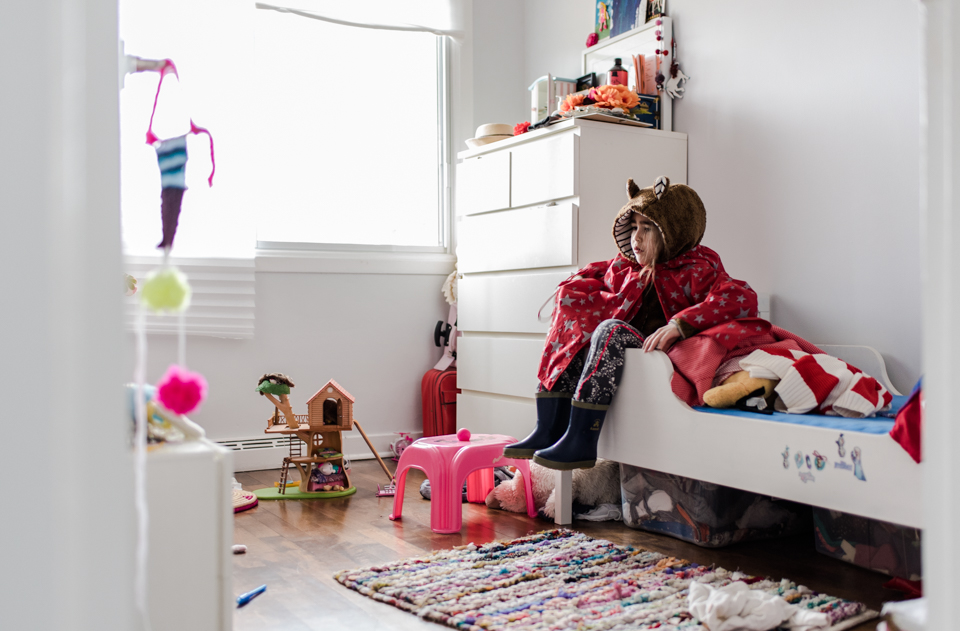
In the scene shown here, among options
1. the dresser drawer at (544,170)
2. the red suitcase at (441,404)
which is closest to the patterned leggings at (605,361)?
the dresser drawer at (544,170)

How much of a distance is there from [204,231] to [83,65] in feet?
6.90

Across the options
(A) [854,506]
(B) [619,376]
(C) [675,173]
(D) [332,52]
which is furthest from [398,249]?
(A) [854,506]

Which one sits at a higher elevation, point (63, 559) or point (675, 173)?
point (675, 173)

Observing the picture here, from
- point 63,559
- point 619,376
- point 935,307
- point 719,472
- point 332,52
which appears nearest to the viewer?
point 63,559

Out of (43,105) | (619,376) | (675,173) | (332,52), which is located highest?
(332,52)

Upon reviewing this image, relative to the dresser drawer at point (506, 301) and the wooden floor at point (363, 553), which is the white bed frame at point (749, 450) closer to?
the wooden floor at point (363, 553)

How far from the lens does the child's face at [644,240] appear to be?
208 centimetres

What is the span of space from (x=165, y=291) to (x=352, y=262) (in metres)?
2.61

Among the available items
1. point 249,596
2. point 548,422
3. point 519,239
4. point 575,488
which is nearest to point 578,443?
point 548,422

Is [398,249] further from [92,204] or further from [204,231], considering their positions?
[92,204]

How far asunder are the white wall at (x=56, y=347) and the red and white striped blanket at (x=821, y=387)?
143 cm

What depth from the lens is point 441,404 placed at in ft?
10.4

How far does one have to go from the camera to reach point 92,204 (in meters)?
0.55

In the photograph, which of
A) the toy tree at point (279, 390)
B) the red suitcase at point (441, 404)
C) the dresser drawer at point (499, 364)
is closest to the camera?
the toy tree at point (279, 390)
